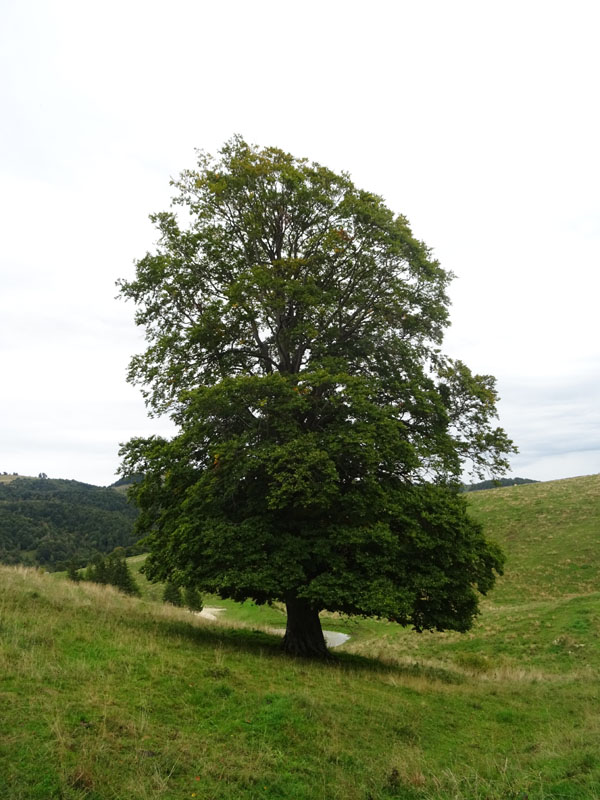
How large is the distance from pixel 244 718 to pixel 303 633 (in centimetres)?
721

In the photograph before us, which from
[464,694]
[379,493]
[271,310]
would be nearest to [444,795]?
[464,694]

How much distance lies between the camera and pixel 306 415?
52.3ft

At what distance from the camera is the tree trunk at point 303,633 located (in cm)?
1516

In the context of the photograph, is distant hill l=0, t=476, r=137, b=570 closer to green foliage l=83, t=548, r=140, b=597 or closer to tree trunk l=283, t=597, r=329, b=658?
green foliage l=83, t=548, r=140, b=597

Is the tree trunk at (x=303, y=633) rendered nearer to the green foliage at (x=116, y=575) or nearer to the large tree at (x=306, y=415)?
the large tree at (x=306, y=415)

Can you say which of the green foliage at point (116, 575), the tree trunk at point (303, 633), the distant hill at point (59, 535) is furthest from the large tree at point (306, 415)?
the distant hill at point (59, 535)

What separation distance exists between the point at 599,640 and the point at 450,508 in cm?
1385

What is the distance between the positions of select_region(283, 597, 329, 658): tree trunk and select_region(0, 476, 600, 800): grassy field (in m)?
0.65

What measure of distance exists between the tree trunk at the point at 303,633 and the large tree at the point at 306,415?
0.21 ft

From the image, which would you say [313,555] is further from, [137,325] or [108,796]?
[137,325]

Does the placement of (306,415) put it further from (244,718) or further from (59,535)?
(59,535)

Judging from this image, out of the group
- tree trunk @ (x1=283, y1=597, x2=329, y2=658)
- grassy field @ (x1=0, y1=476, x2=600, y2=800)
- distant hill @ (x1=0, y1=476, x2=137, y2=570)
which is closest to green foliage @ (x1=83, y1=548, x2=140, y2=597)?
grassy field @ (x1=0, y1=476, x2=600, y2=800)

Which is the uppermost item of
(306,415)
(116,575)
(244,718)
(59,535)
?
(306,415)

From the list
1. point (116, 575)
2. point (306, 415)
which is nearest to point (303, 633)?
point (306, 415)
